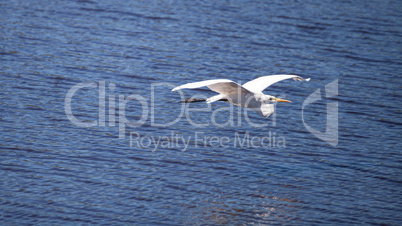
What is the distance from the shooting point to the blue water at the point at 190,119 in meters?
8.12

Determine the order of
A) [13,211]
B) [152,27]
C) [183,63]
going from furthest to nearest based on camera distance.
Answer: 1. [152,27]
2. [183,63]
3. [13,211]

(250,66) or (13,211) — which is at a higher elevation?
(250,66)

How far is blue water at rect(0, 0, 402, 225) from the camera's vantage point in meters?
8.12

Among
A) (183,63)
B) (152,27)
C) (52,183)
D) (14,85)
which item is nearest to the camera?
(52,183)

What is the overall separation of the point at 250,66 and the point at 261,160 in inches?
202

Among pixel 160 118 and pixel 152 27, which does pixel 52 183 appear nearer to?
pixel 160 118

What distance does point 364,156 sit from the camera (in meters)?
10.1

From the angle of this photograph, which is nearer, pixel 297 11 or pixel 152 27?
pixel 152 27

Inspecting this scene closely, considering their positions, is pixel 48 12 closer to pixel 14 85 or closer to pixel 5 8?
pixel 5 8

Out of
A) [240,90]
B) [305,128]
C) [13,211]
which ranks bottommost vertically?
[13,211]

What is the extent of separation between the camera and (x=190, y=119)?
11438 mm

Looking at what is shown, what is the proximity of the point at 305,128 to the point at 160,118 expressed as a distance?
10.3ft

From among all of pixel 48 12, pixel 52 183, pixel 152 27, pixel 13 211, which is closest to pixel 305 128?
pixel 52 183

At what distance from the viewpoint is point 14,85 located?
39.2ft
